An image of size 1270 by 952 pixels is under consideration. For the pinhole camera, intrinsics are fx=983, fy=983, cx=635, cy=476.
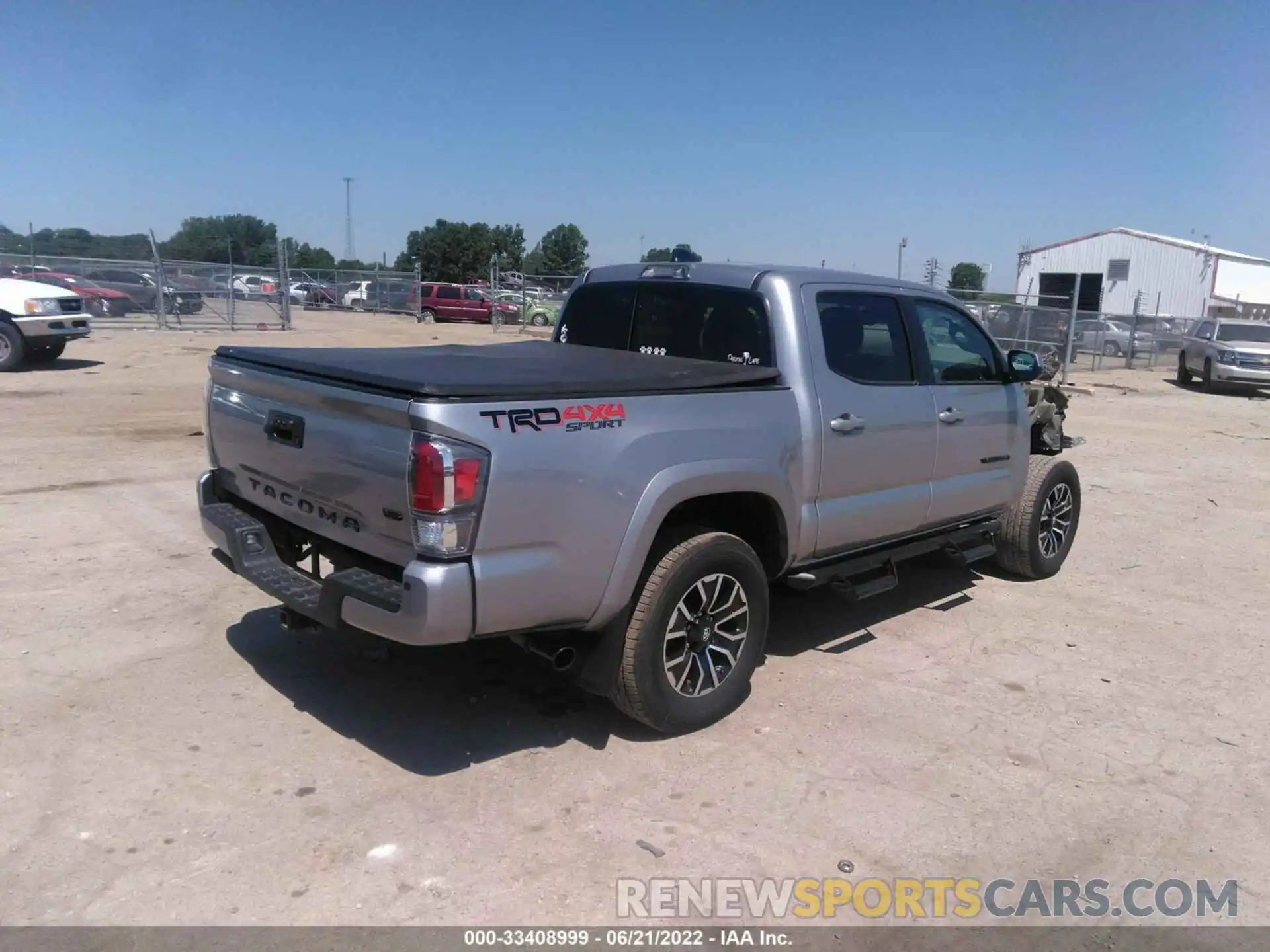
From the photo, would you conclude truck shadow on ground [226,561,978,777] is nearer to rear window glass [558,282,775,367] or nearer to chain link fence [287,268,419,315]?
rear window glass [558,282,775,367]

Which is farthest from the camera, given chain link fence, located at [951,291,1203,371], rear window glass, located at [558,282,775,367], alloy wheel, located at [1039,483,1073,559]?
chain link fence, located at [951,291,1203,371]

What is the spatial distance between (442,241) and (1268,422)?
72.5 metres

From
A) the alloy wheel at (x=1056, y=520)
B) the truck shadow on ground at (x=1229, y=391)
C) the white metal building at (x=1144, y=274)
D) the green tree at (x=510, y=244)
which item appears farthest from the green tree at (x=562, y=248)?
the alloy wheel at (x=1056, y=520)

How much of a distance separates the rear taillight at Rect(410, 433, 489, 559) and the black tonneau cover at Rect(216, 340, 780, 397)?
197mm

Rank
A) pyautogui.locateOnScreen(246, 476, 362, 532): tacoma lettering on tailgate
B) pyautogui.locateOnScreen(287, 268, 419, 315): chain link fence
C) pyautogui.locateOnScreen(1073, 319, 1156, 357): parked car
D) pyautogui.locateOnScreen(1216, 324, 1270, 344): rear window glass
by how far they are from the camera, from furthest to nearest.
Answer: pyautogui.locateOnScreen(287, 268, 419, 315): chain link fence < pyautogui.locateOnScreen(1073, 319, 1156, 357): parked car < pyautogui.locateOnScreen(1216, 324, 1270, 344): rear window glass < pyautogui.locateOnScreen(246, 476, 362, 532): tacoma lettering on tailgate

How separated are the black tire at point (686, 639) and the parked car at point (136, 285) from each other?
77.9ft

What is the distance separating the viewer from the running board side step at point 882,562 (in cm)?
478

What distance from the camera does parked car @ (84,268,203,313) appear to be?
79.1 ft

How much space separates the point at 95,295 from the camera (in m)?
23.6

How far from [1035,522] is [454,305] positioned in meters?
33.3

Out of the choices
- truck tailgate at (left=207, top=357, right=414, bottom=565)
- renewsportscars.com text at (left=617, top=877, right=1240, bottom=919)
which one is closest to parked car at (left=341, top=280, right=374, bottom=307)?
truck tailgate at (left=207, top=357, right=414, bottom=565)

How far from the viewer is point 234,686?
4535mm

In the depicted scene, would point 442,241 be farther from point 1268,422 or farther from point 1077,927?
point 1077,927

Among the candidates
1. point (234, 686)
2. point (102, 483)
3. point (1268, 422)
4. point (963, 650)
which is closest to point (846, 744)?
point (963, 650)
